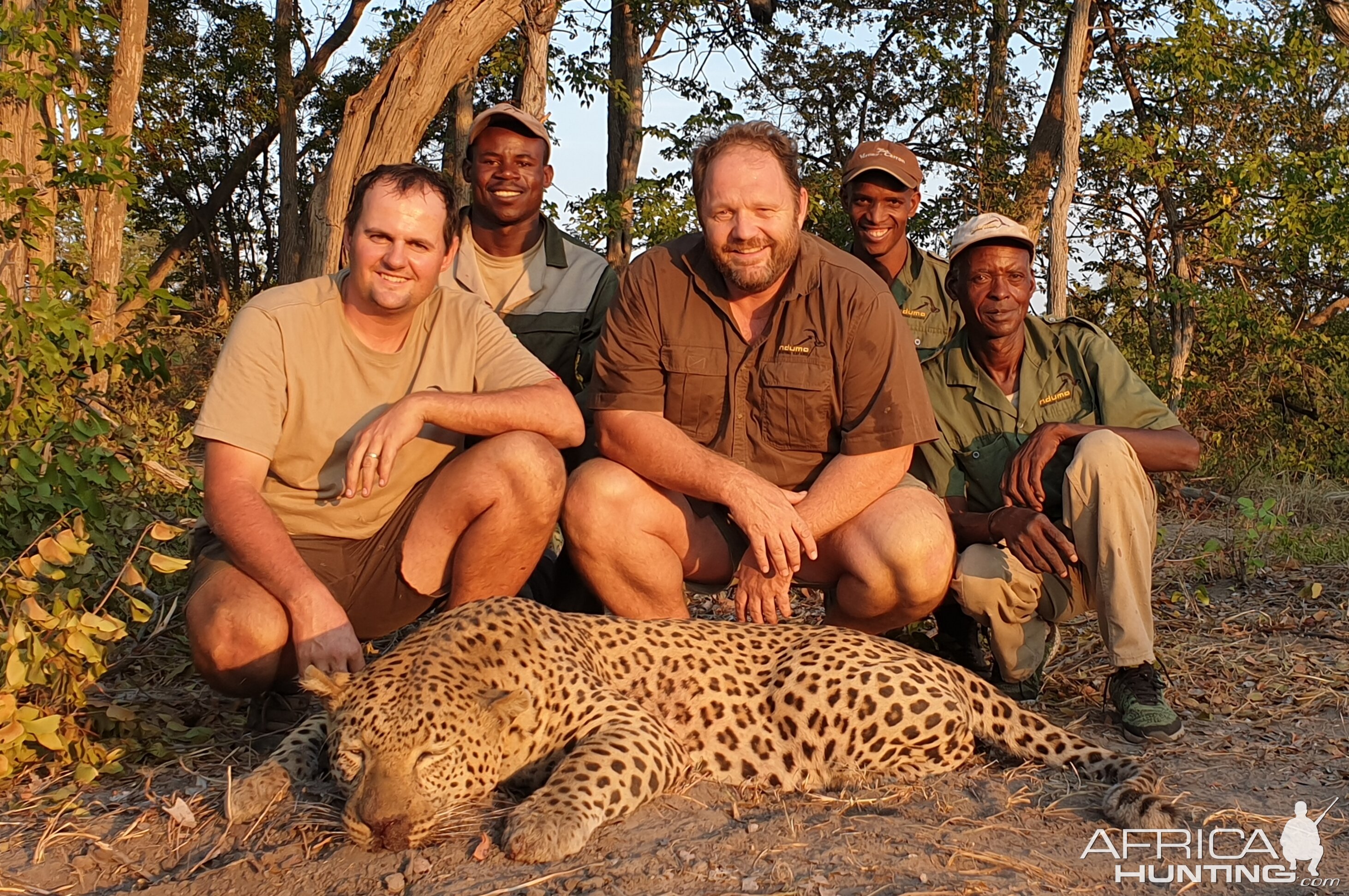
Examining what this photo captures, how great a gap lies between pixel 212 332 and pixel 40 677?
841 cm

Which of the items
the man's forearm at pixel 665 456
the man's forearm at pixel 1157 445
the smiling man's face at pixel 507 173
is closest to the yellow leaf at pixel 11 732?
the man's forearm at pixel 665 456

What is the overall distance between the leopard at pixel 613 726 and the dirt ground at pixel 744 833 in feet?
0.29

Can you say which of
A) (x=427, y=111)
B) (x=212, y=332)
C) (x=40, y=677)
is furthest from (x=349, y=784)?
(x=212, y=332)

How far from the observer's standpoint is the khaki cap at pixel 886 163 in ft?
20.0

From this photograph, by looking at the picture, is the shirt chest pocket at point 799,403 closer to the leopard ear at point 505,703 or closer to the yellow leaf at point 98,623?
the leopard ear at point 505,703

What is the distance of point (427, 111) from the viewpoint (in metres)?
8.26

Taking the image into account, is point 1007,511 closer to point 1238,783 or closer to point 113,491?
point 1238,783

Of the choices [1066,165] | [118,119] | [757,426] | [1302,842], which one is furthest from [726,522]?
[1066,165]

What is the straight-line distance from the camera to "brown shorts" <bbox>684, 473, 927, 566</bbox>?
15.5ft

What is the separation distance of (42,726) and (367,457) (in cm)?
129

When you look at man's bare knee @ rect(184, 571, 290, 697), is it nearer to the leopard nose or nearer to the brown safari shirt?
the leopard nose

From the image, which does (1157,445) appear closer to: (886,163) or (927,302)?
(927,302)

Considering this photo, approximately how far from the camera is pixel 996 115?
1600cm

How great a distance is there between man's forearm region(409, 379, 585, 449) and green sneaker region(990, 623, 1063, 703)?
2.04 meters
